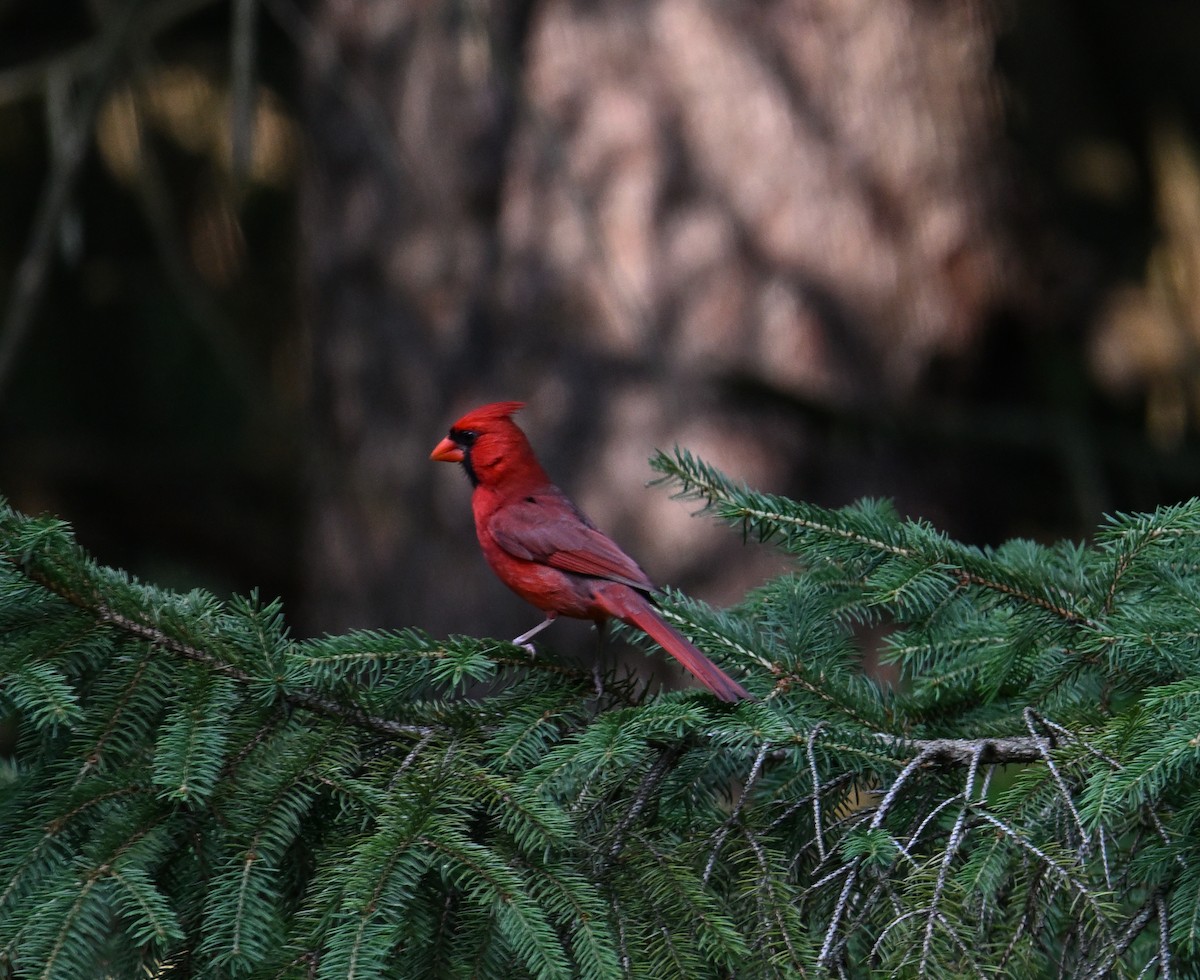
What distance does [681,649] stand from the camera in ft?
6.07

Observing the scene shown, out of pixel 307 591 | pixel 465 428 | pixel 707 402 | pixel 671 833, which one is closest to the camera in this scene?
pixel 671 833

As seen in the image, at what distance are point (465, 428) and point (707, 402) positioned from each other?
1.64 m

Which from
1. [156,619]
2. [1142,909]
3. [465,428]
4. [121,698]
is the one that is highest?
[465,428]

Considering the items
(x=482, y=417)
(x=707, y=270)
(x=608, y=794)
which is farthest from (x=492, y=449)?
(x=707, y=270)

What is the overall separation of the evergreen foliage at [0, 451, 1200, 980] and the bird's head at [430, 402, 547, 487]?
0.90 meters

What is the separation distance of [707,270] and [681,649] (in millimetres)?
2690

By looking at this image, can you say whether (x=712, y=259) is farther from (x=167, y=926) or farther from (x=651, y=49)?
(x=167, y=926)

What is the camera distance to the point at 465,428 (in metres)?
2.84

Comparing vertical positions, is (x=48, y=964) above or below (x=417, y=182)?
below

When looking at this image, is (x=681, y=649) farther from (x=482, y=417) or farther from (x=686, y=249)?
(x=686, y=249)

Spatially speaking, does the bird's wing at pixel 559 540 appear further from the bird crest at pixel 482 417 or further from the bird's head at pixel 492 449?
the bird crest at pixel 482 417

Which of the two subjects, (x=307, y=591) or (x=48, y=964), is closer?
(x=48, y=964)

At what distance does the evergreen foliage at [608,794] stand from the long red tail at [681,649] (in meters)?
0.03

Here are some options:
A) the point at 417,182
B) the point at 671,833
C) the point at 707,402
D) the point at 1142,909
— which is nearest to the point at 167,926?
the point at 671,833
